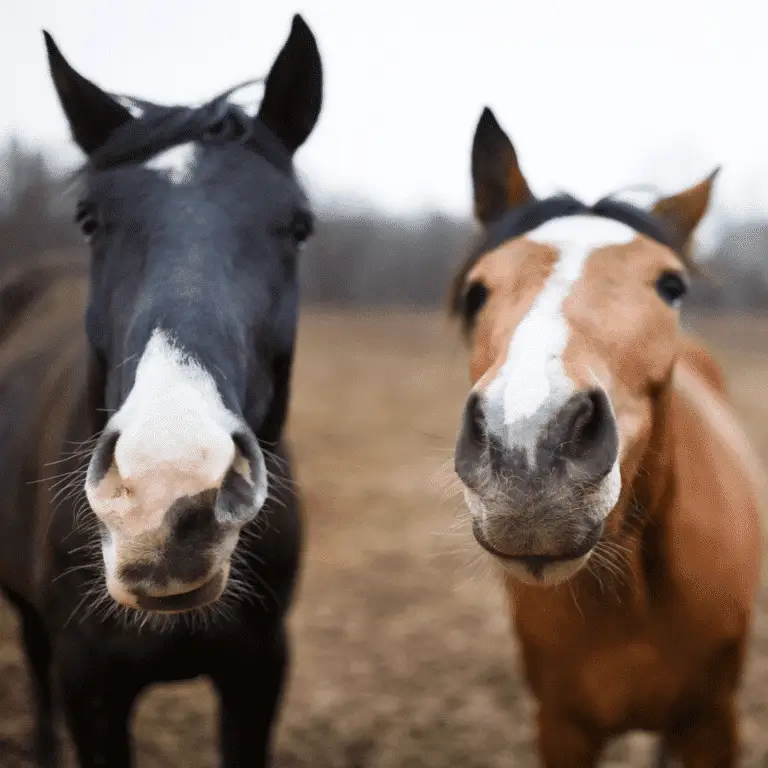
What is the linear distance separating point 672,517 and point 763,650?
3.25m

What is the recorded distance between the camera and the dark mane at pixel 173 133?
220 centimetres

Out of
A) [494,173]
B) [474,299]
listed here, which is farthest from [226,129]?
[494,173]

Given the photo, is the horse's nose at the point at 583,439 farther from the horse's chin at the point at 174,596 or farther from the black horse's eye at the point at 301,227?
the black horse's eye at the point at 301,227

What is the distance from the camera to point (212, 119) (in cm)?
224

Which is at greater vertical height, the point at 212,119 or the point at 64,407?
the point at 212,119

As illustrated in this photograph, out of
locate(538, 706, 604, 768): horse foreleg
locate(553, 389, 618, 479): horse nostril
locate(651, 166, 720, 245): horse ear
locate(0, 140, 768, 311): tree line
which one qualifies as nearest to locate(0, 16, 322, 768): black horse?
locate(553, 389, 618, 479): horse nostril

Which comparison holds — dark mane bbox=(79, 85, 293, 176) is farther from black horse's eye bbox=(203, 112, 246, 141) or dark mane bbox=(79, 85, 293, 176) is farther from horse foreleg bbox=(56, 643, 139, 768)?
horse foreleg bbox=(56, 643, 139, 768)

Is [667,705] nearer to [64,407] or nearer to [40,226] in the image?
[64,407]

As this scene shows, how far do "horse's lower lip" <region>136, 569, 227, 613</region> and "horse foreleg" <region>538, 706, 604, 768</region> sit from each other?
1669 mm

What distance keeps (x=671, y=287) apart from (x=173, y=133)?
5.11 ft

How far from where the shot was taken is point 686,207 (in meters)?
2.69

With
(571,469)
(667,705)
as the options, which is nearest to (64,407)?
(571,469)

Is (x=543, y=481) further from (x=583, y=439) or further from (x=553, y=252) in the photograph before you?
(x=553, y=252)

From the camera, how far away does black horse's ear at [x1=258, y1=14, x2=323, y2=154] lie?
2324 mm
